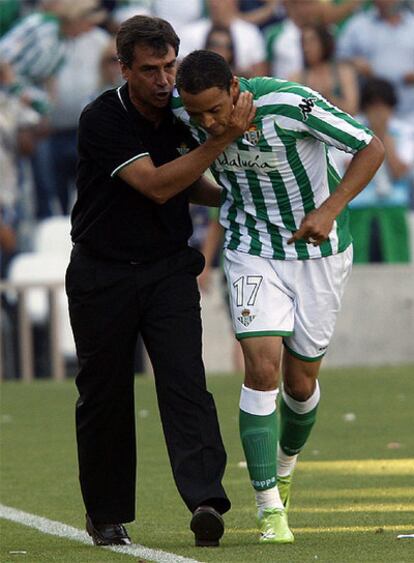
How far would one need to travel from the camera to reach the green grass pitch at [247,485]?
6699 millimetres

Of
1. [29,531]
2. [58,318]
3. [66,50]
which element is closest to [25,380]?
[58,318]

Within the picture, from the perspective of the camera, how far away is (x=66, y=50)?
66.7 ft

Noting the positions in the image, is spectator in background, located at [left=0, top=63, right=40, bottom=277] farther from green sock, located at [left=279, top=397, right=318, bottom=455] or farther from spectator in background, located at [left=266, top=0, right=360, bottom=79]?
green sock, located at [left=279, top=397, right=318, bottom=455]

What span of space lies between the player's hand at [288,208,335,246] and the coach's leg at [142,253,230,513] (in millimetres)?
588

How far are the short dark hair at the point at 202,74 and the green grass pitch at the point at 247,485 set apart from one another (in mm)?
1765

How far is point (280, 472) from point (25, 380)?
1105 centimetres

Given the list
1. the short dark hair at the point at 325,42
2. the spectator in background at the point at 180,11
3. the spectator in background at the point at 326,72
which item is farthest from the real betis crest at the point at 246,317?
the spectator in background at the point at 180,11

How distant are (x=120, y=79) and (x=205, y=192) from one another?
1281cm

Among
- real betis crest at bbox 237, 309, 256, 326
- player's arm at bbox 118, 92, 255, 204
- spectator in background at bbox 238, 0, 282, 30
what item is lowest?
real betis crest at bbox 237, 309, 256, 326

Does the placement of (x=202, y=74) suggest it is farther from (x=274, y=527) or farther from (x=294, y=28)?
(x=294, y=28)

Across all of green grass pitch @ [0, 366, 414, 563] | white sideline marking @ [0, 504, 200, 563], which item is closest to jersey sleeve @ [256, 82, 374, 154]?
green grass pitch @ [0, 366, 414, 563]

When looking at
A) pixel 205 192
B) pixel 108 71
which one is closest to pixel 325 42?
pixel 108 71

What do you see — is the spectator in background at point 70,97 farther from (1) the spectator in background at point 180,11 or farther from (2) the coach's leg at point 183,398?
(2) the coach's leg at point 183,398

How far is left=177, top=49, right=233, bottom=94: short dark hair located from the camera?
21.4 ft
